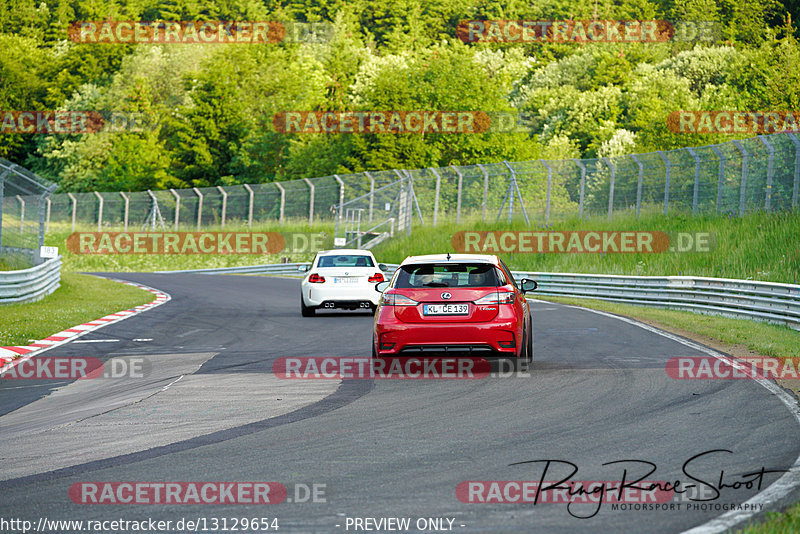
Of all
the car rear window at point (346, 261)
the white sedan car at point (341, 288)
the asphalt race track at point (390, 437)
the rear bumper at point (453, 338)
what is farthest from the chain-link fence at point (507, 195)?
the rear bumper at point (453, 338)

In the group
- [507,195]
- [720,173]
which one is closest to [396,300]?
[720,173]

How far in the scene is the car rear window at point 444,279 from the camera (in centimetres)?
1184

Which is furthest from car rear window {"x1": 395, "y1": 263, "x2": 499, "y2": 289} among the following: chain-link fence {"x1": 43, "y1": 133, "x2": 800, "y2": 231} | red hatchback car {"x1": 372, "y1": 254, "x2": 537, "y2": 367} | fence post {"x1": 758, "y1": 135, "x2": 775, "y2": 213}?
A: fence post {"x1": 758, "y1": 135, "x2": 775, "y2": 213}

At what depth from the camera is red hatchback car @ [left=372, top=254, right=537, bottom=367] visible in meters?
11.5

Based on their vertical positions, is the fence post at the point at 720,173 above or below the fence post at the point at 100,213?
above

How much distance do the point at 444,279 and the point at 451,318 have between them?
65 cm

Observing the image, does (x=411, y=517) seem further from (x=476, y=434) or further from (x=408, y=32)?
(x=408, y=32)

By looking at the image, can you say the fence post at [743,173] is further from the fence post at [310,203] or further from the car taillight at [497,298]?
the fence post at [310,203]

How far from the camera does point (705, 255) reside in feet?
90.3

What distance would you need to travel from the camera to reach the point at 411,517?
5.34 m

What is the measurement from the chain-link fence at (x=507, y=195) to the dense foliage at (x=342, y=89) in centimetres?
1688

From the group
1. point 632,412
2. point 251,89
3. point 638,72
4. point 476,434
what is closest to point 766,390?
point 632,412

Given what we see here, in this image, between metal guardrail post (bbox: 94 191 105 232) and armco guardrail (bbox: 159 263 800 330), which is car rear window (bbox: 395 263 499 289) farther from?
metal guardrail post (bbox: 94 191 105 232)

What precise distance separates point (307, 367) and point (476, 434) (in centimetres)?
487
